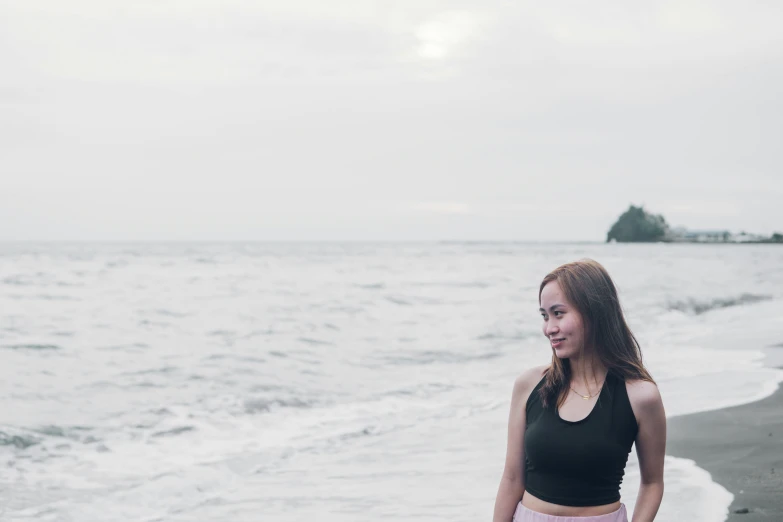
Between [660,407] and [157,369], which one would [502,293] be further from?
[660,407]

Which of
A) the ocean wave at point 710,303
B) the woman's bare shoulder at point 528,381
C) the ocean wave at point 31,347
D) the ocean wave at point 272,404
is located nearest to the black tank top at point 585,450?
the woman's bare shoulder at point 528,381

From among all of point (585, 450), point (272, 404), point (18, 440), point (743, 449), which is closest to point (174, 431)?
point (18, 440)

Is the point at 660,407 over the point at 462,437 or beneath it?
over

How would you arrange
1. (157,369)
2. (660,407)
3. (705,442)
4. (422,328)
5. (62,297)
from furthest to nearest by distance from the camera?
(62,297) < (422,328) < (157,369) < (705,442) < (660,407)

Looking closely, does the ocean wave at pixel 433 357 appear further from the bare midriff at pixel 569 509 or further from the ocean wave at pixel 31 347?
the bare midriff at pixel 569 509

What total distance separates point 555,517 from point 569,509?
0.06 metres

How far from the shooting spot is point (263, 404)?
10.7m

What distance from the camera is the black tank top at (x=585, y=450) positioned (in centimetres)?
258

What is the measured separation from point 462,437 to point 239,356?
765 centimetres

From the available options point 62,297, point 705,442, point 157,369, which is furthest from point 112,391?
point 62,297

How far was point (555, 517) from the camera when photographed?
262 centimetres

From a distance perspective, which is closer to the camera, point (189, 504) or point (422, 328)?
point (189, 504)

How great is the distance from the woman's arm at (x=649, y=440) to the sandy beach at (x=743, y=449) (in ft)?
8.42

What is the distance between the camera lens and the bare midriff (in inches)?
103
